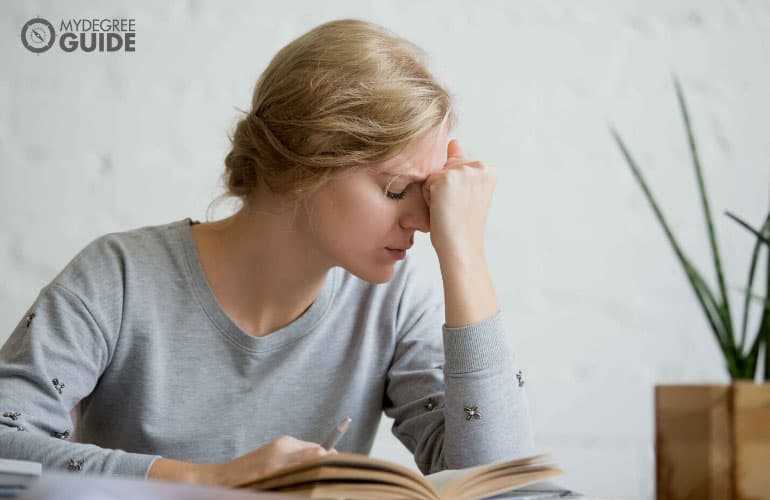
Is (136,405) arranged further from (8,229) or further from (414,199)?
(8,229)

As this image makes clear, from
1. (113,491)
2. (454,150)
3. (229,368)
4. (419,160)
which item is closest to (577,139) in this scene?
(454,150)

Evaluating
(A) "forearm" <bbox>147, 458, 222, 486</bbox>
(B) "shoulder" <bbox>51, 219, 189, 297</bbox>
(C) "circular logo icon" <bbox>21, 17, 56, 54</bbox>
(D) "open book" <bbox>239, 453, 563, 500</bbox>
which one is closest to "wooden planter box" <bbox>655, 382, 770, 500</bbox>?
(D) "open book" <bbox>239, 453, 563, 500</bbox>

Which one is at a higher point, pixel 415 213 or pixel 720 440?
pixel 415 213

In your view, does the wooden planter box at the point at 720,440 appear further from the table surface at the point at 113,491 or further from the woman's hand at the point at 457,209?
the woman's hand at the point at 457,209

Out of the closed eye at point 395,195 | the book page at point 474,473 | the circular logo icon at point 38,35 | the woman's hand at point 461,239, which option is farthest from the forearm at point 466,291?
the circular logo icon at point 38,35

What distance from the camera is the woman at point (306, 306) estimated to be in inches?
46.3

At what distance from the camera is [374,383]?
1.38 metres

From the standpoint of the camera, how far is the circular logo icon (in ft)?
6.22

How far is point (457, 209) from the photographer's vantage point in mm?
1241

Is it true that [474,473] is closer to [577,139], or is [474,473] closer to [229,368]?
[229,368]

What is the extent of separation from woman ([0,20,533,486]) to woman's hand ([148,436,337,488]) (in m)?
0.22

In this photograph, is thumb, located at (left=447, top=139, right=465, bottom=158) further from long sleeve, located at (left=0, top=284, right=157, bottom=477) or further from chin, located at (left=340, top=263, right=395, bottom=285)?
long sleeve, located at (left=0, top=284, right=157, bottom=477)

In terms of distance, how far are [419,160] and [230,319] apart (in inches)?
14.5

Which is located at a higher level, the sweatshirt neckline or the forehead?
the forehead
